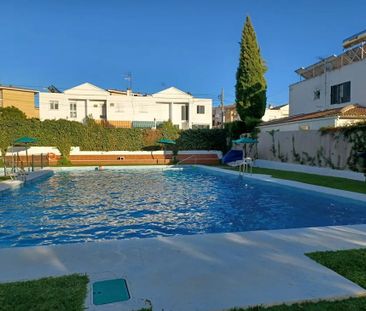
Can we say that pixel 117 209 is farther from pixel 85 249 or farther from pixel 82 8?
pixel 82 8

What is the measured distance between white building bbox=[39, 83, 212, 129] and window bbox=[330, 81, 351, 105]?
2175 cm

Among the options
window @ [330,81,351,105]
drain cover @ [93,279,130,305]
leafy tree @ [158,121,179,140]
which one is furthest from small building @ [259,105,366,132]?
drain cover @ [93,279,130,305]

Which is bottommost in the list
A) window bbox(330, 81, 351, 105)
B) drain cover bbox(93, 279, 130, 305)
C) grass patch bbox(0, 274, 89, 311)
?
drain cover bbox(93, 279, 130, 305)

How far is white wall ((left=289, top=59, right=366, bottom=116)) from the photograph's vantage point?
2228 cm

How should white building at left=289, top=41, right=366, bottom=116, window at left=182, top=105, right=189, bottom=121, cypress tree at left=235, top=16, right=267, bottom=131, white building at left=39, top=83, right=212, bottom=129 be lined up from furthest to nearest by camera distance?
window at left=182, top=105, right=189, bottom=121, white building at left=39, top=83, right=212, bottom=129, cypress tree at left=235, top=16, right=267, bottom=131, white building at left=289, top=41, right=366, bottom=116

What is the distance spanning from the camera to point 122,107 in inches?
1688

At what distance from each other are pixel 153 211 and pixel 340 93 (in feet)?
70.2

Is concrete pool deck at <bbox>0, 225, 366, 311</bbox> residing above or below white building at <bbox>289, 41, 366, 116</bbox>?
below

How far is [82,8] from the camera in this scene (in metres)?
19.7

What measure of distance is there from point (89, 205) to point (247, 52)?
23.1 m

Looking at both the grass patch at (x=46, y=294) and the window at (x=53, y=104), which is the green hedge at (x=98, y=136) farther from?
the grass patch at (x=46, y=294)

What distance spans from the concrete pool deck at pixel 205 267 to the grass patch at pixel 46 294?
0.17 meters

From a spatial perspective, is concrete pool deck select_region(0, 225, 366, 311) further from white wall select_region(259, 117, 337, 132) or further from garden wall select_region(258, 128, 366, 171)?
white wall select_region(259, 117, 337, 132)

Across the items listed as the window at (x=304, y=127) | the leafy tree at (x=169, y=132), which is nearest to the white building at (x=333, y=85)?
the window at (x=304, y=127)
